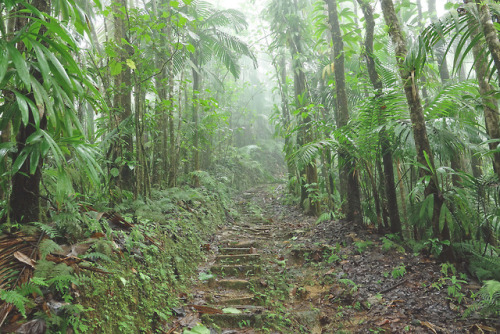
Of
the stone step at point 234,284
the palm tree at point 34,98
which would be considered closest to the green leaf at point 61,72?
the palm tree at point 34,98

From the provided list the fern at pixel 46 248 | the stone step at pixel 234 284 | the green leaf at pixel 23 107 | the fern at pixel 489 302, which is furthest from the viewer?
the stone step at pixel 234 284

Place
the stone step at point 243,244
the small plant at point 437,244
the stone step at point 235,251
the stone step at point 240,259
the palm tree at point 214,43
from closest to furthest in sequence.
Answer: the small plant at point 437,244 < the stone step at point 240,259 < the stone step at point 235,251 < the stone step at point 243,244 < the palm tree at point 214,43

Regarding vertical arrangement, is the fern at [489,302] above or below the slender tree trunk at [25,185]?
below

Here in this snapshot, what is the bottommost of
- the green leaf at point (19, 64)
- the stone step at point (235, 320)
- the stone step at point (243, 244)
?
the stone step at point (235, 320)

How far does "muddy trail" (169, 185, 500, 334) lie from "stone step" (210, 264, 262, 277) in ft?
0.04

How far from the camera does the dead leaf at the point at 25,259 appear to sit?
1770mm

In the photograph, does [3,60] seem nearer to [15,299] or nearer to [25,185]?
[25,185]

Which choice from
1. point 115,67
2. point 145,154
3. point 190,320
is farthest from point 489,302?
point 115,67

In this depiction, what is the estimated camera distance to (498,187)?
2.81m

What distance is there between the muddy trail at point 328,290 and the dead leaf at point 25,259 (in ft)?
4.14

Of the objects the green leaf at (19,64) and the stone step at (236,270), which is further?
the stone step at (236,270)

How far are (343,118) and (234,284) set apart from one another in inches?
132

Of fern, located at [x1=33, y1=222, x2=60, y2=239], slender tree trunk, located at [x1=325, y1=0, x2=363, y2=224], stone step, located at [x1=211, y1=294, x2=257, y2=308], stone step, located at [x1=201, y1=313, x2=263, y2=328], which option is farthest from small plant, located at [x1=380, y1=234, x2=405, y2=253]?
fern, located at [x1=33, y1=222, x2=60, y2=239]

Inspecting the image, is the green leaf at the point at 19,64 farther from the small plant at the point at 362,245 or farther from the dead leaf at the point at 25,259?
A: the small plant at the point at 362,245
